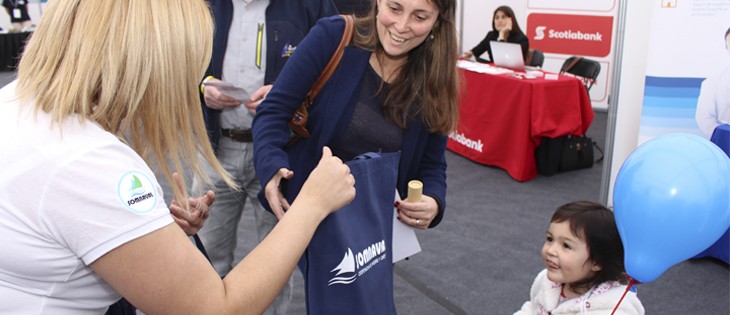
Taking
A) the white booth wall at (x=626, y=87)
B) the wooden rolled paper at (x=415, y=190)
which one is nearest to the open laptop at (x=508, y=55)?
the white booth wall at (x=626, y=87)

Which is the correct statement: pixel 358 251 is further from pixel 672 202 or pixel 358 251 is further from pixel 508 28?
pixel 508 28

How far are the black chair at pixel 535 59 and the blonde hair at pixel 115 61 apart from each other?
17.8ft

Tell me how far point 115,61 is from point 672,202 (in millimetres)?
1088

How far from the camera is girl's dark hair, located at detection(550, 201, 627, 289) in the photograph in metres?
1.59

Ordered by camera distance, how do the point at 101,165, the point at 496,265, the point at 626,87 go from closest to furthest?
the point at 101,165, the point at 496,265, the point at 626,87

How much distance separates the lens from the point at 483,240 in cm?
348

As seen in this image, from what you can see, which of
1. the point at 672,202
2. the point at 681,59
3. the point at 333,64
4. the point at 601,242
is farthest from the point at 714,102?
the point at 333,64

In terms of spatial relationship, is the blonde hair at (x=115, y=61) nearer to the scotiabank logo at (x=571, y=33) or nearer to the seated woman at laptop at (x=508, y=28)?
the seated woman at laptop at (x=508, y=28)

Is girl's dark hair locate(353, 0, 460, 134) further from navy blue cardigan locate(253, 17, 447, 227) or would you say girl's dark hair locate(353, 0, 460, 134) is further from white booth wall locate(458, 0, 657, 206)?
white booth wall locate(458, 0, 657, 206)

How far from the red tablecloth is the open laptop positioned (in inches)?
14.2

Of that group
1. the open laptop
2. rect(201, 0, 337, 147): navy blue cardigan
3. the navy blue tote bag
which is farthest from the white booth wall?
the navy blue tote bag

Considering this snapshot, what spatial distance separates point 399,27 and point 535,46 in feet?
19.8

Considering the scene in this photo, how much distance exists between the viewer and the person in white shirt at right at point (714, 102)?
2.90 meters

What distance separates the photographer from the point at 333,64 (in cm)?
151
